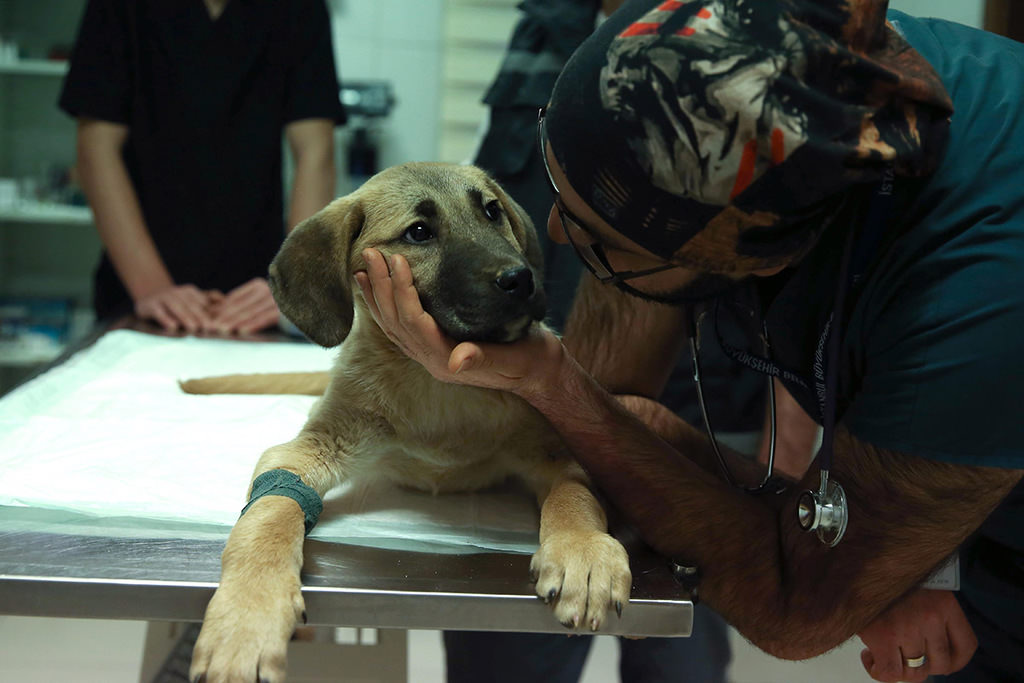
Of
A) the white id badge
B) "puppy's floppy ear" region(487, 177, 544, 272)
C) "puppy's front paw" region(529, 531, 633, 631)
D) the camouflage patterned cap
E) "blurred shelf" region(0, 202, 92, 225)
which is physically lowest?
"blurred shelf" region(0, 202, 92, 225)

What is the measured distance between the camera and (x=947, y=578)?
1.21 m

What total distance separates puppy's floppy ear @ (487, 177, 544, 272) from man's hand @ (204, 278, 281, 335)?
1144 mm

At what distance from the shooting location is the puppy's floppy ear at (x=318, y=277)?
1289mm

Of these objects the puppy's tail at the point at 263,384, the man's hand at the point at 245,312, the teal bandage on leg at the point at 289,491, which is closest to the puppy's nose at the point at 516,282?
the teal bandage on leg at the point at 289,491

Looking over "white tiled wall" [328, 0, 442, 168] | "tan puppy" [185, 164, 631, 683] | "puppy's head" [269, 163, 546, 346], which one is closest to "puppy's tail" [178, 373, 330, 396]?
"tan puppy" [185, 164, 631, 683]

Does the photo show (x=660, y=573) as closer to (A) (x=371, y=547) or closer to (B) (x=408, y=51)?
(A) (x=371, y=547)

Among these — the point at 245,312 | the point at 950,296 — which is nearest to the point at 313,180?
the point at 245,312

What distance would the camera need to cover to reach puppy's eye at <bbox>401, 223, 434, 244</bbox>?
1354 mm

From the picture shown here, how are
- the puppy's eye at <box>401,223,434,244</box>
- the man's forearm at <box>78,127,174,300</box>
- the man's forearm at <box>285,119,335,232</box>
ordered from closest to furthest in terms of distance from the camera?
the puppy's eye at <box>401,223,434,244</box>, the man's forearm at <box>78,127,174,300</box>, the man's forearm at <box>285,119,335,232</box>

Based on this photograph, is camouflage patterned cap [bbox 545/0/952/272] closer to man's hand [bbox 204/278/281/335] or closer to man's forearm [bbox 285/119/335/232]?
man's hand [bbox 204/278/281/335]

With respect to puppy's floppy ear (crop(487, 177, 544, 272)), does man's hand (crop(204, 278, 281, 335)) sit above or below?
below

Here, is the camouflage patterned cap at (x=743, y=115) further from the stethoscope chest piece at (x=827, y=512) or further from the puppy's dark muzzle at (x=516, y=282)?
the stethoscope chest piece at (x=827, y=512)

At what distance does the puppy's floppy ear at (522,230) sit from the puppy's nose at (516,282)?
11.6 inches

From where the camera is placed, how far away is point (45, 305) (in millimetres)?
4164
